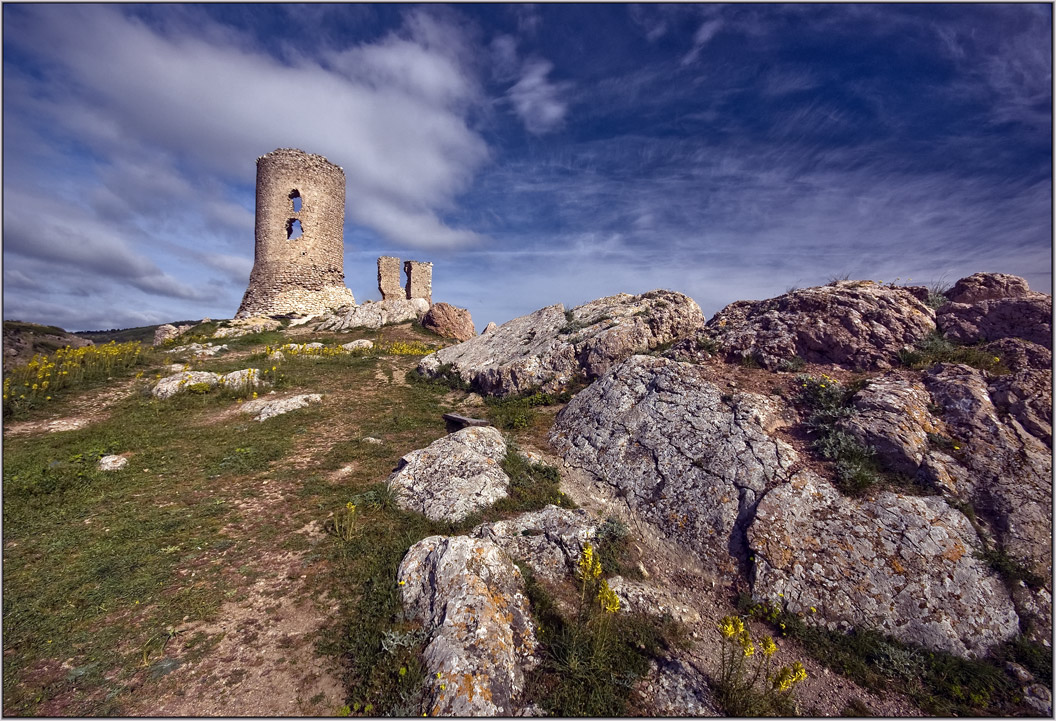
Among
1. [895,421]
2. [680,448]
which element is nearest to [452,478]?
[680,448]

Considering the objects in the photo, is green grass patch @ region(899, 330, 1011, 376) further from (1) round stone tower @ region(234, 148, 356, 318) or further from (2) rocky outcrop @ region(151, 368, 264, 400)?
(1) round stone tower @ region(234, 148, 356, 318)

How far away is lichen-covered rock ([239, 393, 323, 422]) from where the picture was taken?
41.2ft

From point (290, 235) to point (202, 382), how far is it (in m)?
19.0

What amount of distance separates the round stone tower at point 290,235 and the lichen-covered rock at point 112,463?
2185 centimetres

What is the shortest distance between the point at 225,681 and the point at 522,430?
26.6 ft


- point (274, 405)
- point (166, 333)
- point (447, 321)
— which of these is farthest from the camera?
point (447, 321)

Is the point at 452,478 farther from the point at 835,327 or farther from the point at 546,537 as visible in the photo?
the point at 835,327

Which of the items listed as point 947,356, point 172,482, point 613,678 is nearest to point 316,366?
point 172,482

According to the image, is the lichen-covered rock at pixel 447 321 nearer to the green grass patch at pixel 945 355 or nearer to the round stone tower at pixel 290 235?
the round stone tower at pixel 290 235

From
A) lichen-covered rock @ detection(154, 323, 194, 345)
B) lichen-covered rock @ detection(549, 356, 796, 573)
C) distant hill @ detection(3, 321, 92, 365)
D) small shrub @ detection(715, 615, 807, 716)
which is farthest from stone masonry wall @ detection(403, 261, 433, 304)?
small shrub @ detection(715, 615, 807, 716)

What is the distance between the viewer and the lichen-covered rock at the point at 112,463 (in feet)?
29.0

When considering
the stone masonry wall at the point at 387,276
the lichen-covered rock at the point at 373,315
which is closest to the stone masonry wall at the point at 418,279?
the stone masonry wall at the point at 387,276

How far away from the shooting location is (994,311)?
9.76 m

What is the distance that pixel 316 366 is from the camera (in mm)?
17938
